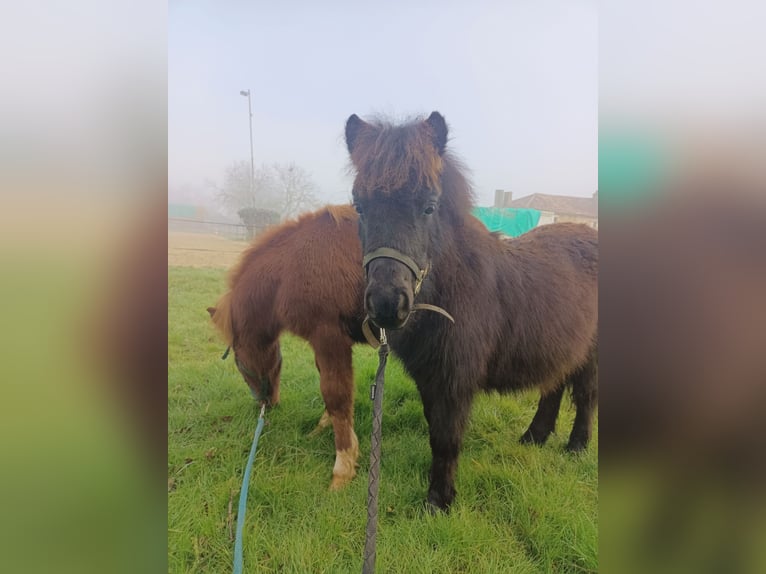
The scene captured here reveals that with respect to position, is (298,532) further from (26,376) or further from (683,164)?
(683,164)

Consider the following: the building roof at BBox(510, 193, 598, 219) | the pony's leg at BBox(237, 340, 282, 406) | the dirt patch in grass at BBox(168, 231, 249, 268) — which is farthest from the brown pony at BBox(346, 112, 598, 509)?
the dirt patch in grass at BBox(168, 231, 249, 268)

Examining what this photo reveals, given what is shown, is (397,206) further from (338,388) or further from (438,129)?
(338,388)

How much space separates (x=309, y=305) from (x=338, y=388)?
0.64 m

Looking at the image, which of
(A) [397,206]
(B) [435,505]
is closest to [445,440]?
(B) [435,505]

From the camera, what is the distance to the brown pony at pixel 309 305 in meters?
2.49

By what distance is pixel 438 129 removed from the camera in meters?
1.78

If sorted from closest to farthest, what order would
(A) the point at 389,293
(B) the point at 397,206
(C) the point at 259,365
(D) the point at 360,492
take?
(A) the point at 389,293 < (B) the point at 397,206 < (D) the point at 360,492 < (C) the point at 259,365

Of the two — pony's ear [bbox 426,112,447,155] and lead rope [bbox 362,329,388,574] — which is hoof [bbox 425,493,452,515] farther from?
pony's ear [bbox 426,112,447,155]

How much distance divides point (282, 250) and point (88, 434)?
195 centimetres

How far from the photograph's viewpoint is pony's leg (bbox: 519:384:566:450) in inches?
111

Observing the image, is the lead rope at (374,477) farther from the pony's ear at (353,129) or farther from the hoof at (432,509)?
the pony's ear at (353,129)

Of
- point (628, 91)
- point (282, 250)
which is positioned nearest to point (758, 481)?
point (628, 91)

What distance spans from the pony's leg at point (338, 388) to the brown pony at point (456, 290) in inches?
23.3

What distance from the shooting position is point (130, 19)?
0.97m
